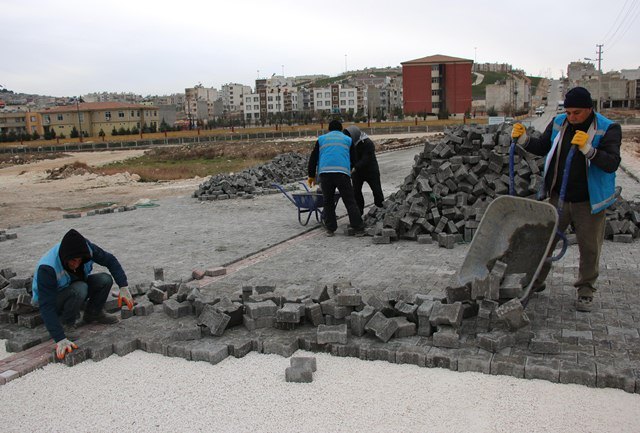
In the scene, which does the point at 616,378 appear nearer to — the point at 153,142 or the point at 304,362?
the point at 304,362

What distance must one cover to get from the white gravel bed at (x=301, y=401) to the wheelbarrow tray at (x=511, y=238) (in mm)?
1352

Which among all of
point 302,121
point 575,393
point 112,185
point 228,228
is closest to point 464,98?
point 302,121

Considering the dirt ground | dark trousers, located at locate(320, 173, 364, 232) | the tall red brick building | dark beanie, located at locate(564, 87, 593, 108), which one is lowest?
the dirt ground

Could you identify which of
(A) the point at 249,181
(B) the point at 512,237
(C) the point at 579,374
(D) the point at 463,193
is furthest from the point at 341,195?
(A) the point at 249,181

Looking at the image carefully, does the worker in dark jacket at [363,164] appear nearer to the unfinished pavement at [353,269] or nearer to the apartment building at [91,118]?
the unfinished pavement at [353,269]

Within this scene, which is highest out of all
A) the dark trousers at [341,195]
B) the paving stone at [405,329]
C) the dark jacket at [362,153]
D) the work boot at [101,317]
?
the dark jacket at [362,153]

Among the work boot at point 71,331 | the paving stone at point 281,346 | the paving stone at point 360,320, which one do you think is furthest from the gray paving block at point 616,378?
the work boot at point 71,331

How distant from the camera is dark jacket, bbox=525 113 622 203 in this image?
14.8 ft

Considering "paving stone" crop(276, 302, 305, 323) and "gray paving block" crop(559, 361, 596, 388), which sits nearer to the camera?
"gray paving block" crop(559, 361, 596, 388)

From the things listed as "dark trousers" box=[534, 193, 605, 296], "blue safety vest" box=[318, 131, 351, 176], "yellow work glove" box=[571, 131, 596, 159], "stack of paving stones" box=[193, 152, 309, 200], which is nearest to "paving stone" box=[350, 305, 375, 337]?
"dark trousers" box=[534, 193, 605, 296]

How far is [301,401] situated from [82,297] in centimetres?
243

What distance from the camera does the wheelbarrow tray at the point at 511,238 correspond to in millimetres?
5012

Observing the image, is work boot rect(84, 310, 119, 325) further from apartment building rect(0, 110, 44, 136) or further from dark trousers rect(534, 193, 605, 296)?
apartment building rect(0, 110, 44, 136)

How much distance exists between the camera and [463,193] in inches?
334
